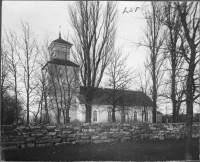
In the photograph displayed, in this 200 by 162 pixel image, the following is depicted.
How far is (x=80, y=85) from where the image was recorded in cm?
971

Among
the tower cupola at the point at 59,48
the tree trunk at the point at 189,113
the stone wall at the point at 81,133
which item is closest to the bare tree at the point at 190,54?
the tree trunk at the point at 189,113

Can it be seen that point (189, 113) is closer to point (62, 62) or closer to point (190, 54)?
point (190, 54)

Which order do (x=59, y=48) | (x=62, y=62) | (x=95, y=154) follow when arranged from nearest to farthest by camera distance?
1. (x=95, y=154)
2. (x=59, y=48)
3. (x=62, y=62)

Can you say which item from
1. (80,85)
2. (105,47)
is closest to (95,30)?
(105,47)

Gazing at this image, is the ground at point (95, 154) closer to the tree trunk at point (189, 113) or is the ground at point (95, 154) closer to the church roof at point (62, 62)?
the tree trunk at point (189, 113)

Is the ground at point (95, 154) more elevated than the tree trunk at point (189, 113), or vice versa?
the tree trunk at point (189, 113)

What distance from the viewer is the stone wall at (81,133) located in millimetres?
5742

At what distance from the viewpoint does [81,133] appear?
22.7 feet

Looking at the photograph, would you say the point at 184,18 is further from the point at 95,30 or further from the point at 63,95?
the point at 63,95

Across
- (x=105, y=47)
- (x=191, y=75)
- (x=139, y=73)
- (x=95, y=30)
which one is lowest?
(x=191, y=75)

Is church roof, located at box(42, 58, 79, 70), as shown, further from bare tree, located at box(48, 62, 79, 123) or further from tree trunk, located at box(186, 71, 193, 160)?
tree trunk, located at box(186, 71, 193, 160)

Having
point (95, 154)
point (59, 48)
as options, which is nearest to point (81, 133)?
point (95, 154)

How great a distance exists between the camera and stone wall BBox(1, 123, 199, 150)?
5.74m

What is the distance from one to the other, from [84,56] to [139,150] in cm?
552
